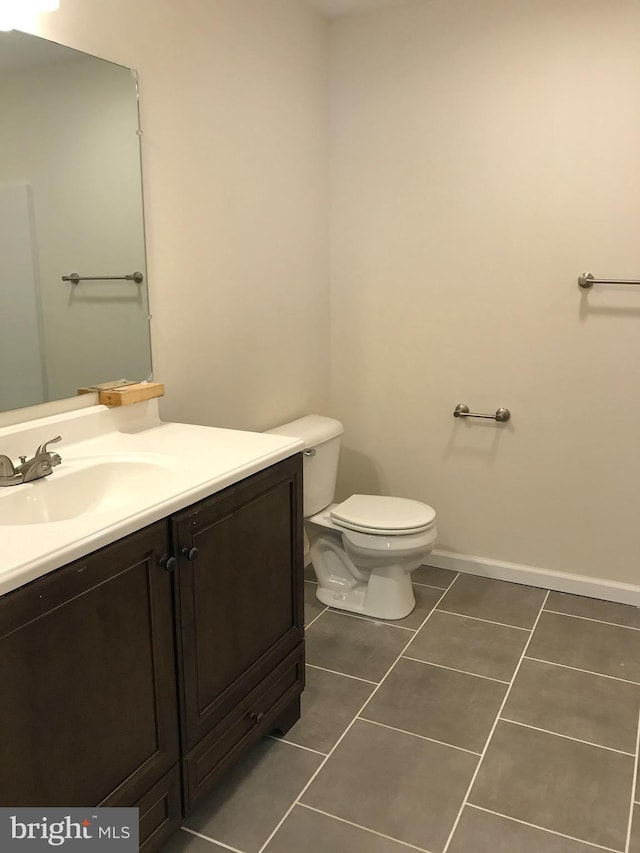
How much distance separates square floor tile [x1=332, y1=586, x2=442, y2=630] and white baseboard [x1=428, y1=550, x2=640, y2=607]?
0.23 meters

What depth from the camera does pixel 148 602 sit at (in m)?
1.49

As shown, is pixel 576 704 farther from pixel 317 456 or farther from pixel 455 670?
pixel 317 456

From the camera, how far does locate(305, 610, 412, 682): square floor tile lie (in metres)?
2.47

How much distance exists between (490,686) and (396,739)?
0.42 metres

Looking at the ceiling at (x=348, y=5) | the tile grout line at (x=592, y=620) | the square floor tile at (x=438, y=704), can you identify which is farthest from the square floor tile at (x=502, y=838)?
the ceiling at (x=348, y=5)

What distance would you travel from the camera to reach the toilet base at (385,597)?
109 inches

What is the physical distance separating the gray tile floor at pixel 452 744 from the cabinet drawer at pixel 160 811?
0.47ft

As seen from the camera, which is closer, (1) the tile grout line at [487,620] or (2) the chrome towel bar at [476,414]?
(1) the tile grout line at [487,620]

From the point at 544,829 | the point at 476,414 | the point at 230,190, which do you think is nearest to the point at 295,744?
the point at 544,829

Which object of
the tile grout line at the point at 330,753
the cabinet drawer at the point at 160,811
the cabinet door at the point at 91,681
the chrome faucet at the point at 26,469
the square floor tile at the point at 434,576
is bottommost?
the tile grout line at the point at 330,753

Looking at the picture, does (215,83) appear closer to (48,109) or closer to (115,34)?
(115,34)

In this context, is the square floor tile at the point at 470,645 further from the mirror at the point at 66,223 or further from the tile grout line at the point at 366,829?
the mirror at the point at 66,223

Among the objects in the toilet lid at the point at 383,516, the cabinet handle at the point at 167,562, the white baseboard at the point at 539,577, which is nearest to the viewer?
the cabinet handle at the point at 167,562

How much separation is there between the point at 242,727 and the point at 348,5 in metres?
Answer: 2.64
